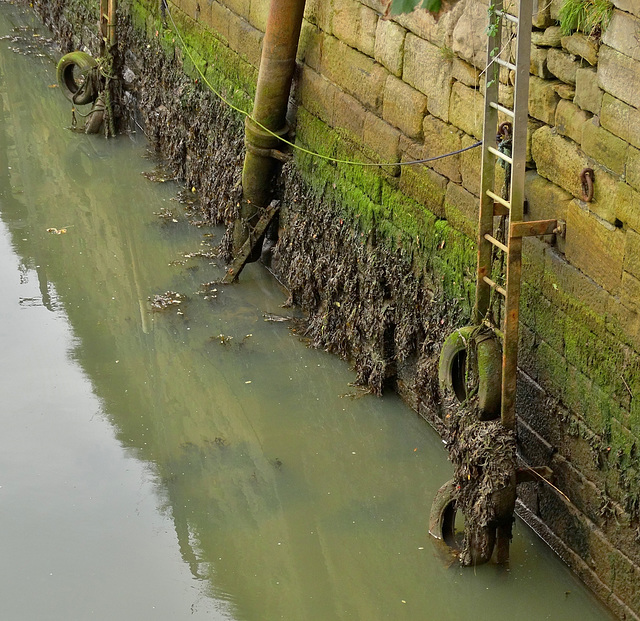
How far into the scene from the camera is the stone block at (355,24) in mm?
7426

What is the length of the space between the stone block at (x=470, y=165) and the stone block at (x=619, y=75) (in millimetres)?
1209

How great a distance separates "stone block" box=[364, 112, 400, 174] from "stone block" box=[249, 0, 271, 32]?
2055 millimetres

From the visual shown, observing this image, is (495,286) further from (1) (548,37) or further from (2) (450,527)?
(2) (450,527)

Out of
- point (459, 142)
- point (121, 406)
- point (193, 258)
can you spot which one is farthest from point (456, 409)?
point (193, 258)

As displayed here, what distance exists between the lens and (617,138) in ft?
16.9

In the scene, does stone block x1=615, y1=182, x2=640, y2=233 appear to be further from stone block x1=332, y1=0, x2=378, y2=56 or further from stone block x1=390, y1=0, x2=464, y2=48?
stone block x1=332, y1=0, x2=378, y2=56

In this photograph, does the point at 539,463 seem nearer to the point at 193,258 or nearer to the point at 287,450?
the point at 287,450

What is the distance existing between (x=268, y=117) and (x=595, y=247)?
3.99 metres

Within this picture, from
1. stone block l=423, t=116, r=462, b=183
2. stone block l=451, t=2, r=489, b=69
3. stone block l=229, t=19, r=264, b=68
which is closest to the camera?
stone block l=451, t=2, r=489, b=69

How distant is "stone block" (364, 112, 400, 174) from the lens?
7.27 m

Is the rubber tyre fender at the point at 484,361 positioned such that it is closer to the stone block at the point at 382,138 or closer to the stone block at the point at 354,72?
the stone block at the point at 382,138

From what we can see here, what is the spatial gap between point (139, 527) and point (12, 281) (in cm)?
366

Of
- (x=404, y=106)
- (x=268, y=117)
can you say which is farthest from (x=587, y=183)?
(x=268, y=117)

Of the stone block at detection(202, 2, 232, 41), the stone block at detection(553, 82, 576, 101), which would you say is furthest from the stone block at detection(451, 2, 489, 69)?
the stone block at detection(202, 2, 232, 41)
